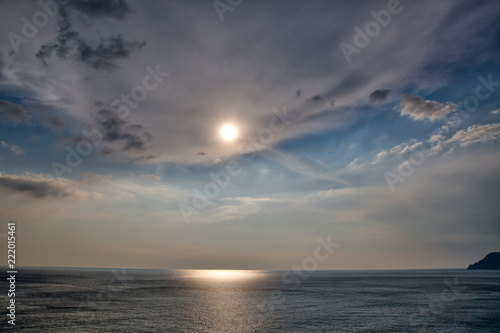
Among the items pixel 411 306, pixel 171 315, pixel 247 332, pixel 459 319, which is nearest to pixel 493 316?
pixel 459 319

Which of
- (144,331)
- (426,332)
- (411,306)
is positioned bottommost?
(411,306)

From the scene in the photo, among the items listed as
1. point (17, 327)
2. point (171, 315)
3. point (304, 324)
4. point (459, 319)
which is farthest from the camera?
point (171, 315)

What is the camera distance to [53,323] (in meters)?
45.5

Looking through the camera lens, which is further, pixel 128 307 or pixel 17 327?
pixel 128 307

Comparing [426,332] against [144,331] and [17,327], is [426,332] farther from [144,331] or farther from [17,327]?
[17,327]

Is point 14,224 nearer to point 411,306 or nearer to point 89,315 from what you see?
point 89,315

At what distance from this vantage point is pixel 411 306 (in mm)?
68562

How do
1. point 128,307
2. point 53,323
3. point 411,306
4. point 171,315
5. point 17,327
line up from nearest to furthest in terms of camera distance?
point 17,327, point 53,323, point 171,315, point 128,307, point 411,306

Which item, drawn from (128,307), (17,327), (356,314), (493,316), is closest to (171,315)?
(128,307)

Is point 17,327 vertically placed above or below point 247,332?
above

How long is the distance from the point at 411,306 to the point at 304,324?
3567 cm

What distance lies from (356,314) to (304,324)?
612 inches

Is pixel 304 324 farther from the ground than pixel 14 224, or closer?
closer

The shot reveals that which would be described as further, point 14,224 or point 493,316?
point 493,316
